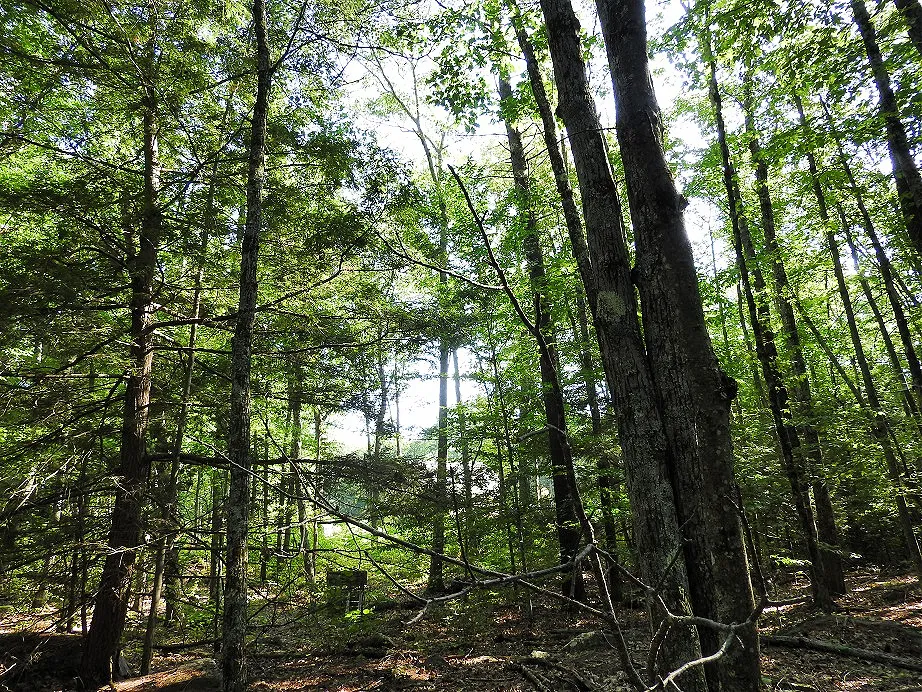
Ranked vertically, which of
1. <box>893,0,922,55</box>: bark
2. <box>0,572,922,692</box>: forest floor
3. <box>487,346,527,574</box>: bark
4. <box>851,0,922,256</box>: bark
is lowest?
<box>0,572,922,692</box>: forest floor

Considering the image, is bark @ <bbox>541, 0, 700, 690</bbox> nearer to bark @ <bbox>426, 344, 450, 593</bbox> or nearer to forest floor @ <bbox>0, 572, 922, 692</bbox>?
bark @ <bbox>426, 344, 450, 593</bbox>

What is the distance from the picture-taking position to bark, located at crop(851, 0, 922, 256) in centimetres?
579

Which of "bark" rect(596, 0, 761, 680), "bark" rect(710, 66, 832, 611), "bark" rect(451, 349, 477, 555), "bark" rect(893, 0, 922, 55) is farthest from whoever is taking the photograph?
"bark" rect(451, 349, 477, 555)

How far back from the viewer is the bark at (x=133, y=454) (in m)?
6.34

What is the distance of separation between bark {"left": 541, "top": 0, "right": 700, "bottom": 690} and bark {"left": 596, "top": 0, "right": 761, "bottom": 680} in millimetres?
115

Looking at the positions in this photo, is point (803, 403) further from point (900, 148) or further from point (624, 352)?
point (624, 352)

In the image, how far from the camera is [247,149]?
23.6ft

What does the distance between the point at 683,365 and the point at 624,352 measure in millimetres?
340

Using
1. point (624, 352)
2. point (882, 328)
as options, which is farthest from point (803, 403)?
point (624, 352)

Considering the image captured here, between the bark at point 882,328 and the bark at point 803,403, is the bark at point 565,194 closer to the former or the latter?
the bark at point 803,403

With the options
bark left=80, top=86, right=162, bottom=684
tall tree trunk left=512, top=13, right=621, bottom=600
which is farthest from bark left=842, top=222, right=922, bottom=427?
bark left=80, top=86, right=162, bottom=684

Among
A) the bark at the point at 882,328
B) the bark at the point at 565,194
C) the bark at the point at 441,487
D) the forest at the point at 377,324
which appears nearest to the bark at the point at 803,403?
the forest at the point at 377,324

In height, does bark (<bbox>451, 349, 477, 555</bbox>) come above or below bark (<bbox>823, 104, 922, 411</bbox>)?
below

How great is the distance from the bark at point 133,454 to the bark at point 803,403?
9116 mm
